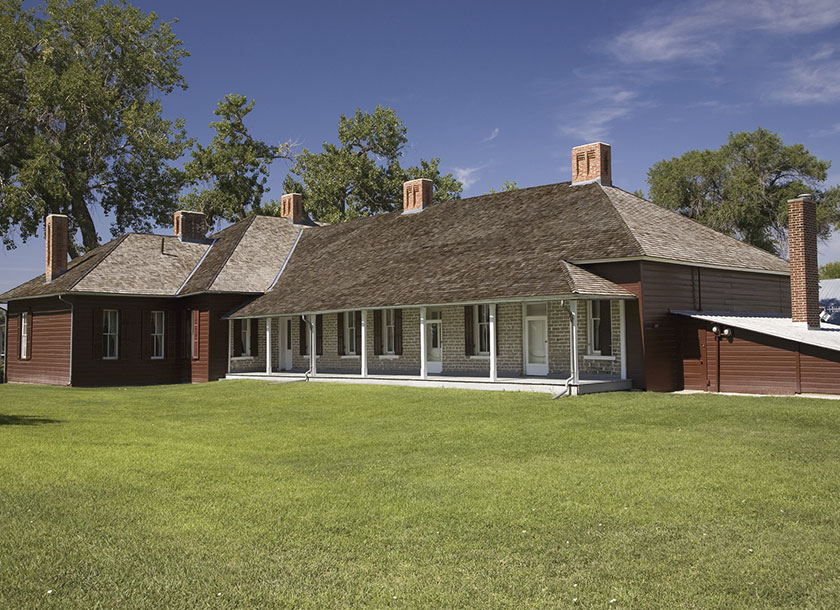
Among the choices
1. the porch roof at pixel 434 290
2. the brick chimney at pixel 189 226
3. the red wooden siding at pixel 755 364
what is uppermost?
the brick chimney at pixel 189 226

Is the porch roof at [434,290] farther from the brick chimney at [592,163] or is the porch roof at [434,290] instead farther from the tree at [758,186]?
the tree at [758,186]

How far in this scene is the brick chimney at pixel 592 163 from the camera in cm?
2511

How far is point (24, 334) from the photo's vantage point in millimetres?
32125

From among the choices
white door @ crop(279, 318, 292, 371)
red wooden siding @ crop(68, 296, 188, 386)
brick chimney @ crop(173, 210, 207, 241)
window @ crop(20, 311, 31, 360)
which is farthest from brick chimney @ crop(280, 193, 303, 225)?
window @ crop(20, 311, 31, 360)

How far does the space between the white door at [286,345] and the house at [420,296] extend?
8 centimetres

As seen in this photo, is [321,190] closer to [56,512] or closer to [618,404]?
[618,404]

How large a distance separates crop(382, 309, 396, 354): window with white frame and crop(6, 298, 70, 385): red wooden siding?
11.4 meters

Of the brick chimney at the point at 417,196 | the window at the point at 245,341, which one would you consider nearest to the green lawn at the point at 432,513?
the window at the point at 245,341

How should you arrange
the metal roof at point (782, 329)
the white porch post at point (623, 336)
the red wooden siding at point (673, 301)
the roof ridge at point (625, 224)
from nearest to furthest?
the metal roof at point (782, 329)
the roof ridge at point (625, 224)
the red wooden siding at point (673, 301)
the white porch post at point (623, 336)

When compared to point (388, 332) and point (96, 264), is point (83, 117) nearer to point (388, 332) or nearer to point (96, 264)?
point (96, 264)

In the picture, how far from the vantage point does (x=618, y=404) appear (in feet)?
54.6

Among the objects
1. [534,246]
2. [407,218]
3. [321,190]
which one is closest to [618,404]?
[534,246]

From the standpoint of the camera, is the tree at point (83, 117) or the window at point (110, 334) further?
the tree at point (83, 117)

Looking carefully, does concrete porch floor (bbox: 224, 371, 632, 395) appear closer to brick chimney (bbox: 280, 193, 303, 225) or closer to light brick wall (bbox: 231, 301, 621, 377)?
light brick wall (bbox: 231, 301, 621, 377)
